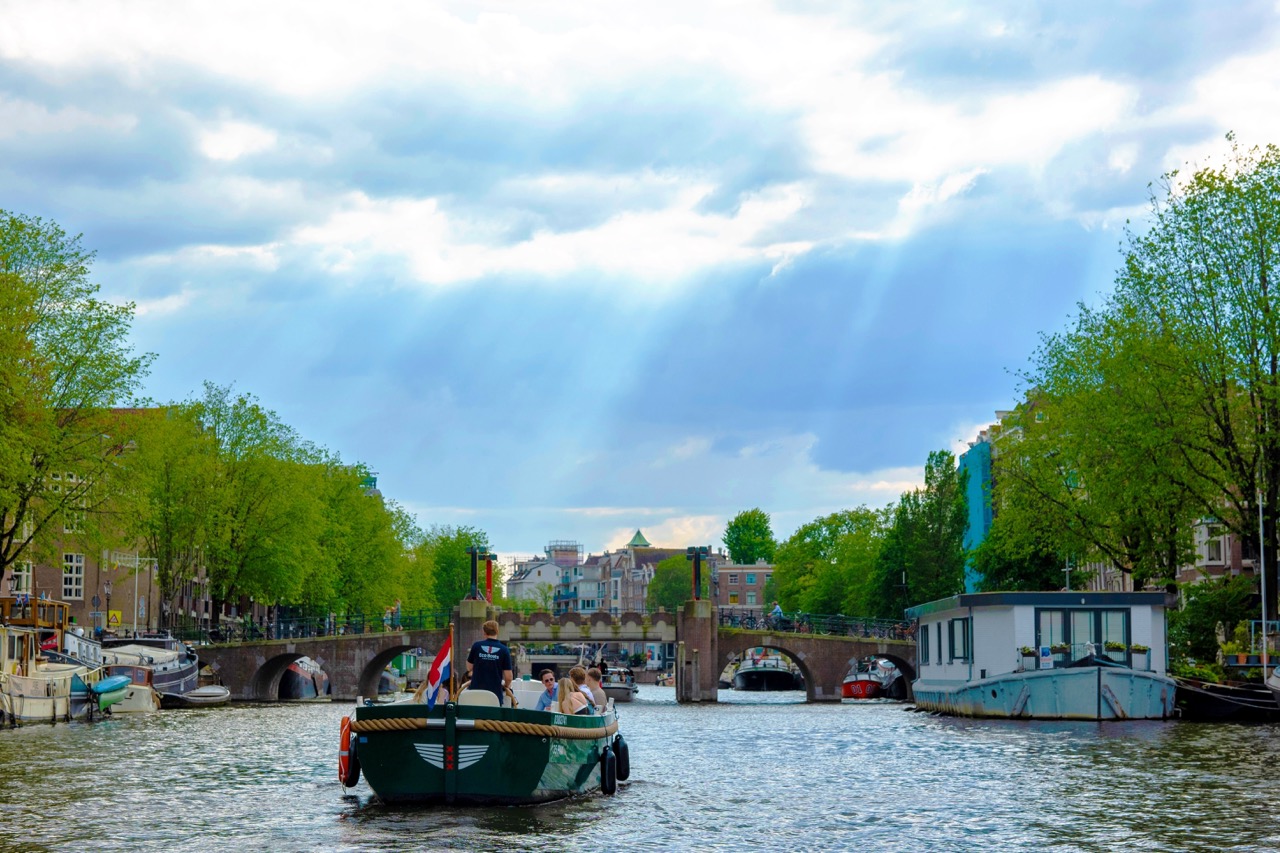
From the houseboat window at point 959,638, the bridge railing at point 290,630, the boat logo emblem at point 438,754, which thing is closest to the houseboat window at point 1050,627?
the houseboat window at point 959,638

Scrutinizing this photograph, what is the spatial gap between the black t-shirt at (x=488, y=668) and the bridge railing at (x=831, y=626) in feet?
210

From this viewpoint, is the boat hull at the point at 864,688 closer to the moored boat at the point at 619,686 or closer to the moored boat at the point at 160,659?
the moored boat at the point at 619,686

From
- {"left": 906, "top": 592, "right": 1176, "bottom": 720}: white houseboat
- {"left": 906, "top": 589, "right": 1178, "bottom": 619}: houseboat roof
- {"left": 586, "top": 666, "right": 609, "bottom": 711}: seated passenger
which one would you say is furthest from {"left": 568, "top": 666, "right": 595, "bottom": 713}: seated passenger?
{"left": 906, "top": 589, "right": 1178, "bottom": 619}: houseboat roof

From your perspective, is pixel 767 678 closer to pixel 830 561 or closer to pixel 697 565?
pixel 830 561

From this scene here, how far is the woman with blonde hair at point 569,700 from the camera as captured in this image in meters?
27.5

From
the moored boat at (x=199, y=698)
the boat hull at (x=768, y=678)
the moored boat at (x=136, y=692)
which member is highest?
the moored boat at (x=136, y=692)

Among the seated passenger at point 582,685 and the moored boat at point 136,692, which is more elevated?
the seated passenger at point 582,685

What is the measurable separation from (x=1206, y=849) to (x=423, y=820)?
34.3 feet

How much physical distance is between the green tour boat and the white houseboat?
29.2 meters

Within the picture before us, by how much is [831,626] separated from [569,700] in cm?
6261

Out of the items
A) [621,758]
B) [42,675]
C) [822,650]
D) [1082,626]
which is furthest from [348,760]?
[822,650]

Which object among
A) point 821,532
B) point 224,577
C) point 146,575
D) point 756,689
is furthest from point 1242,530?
point 821,532

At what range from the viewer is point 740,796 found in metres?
29.4

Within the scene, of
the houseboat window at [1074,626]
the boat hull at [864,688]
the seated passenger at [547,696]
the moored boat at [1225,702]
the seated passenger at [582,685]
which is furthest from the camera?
the boat hull at [864,688]
